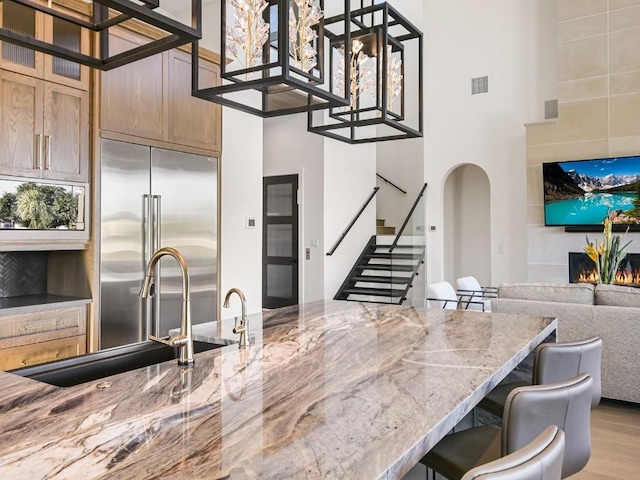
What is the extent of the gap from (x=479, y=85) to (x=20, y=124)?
6.63m

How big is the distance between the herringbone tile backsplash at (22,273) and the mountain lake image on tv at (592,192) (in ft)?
20.3

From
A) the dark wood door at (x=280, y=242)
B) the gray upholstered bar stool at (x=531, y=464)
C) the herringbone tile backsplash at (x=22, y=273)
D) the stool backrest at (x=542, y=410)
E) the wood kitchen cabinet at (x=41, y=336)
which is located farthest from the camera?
the dark wood door at (x=280, y=242)

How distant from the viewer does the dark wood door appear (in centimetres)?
761

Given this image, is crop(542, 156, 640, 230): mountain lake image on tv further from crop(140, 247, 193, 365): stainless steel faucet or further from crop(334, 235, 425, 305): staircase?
crop(140, 247, 193, 365): stainless steel faucet

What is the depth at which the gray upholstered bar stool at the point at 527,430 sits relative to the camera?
4.40 feet

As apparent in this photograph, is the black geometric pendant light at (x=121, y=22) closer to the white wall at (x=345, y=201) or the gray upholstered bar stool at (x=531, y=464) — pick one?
the gray upholstered bar stool at (x=531, y=464)

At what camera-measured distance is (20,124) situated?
304 cm

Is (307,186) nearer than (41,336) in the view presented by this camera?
No

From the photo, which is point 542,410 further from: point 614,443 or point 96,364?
point 614,443

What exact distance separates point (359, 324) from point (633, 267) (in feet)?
18.3

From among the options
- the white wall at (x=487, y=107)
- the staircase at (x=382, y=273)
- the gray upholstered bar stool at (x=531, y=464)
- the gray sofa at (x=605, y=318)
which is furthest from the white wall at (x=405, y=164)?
the gray upholstered bar stool at (x=531, y=464)

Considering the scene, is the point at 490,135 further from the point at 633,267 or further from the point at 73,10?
the point at 73,10

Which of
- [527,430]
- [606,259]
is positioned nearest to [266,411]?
[527,430]

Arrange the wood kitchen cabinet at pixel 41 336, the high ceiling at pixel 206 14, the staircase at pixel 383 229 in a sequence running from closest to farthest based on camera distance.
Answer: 1. the wood kitchen cabinet at pixel 41 336
2. the high ceiling at pixel 206 14
3. the staircase at pixel 383 229
